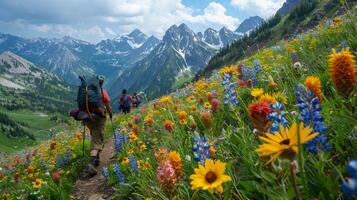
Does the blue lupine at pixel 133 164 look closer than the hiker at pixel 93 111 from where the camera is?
Yes

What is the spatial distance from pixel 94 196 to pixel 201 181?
577 centimetres

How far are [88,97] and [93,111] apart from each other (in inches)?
19.2

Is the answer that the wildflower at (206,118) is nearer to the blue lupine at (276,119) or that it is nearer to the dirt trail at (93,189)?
the blue lupine at (276,119)

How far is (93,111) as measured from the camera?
397 inches

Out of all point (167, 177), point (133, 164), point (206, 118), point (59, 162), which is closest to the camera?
point (167, 177)

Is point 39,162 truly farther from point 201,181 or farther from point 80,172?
point 201,181

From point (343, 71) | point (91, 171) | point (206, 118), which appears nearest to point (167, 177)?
point (206, 118)

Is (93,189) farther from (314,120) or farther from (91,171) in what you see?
(314,120)

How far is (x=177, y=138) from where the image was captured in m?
5.39

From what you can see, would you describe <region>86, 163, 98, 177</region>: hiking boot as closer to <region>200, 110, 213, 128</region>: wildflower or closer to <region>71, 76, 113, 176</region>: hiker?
<region>71, 76, 113, 176</region>: hiker

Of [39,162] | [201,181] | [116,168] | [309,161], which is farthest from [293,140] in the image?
[39,162]

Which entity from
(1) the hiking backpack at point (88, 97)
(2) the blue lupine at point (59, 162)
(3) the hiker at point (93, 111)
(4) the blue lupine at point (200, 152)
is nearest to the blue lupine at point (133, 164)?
(4) the blue lupine at point (200, 152)

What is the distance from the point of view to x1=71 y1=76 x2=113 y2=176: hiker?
9.82 m

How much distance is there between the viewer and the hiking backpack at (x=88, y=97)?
980 cm
